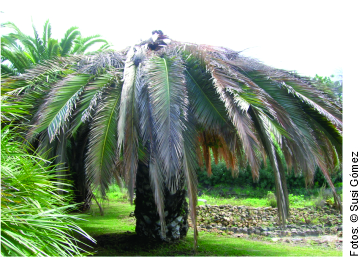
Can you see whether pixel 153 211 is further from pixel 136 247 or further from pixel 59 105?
pixel 59 105

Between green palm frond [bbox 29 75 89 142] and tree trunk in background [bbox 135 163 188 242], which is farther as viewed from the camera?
tree trunk in background [bbox 135 163 188 242]

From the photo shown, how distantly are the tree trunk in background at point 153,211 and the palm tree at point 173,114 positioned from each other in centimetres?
2

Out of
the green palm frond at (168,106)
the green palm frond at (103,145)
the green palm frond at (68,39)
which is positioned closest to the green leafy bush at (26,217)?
the green palm frond at (103,145)

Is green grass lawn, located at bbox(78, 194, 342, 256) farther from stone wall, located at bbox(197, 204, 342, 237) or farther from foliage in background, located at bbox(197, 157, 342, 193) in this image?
foliage in background, located at bbox(197, 157, 342, 193)

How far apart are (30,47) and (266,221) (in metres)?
7.94

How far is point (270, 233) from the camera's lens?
7.30 meters

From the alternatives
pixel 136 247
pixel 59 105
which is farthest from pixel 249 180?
pixel 59 105

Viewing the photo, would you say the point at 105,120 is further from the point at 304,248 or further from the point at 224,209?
the point at 224,209

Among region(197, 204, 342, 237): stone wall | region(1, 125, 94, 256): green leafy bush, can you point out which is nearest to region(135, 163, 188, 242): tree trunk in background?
region(197, 204, 342, 237): stone wall

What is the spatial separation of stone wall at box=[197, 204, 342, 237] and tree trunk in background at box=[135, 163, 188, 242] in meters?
2.36

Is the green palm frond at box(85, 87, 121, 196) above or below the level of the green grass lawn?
above

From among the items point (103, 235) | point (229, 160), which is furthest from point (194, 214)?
point (229, 160)

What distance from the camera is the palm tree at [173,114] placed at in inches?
154

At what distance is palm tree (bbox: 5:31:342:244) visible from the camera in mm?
3910
